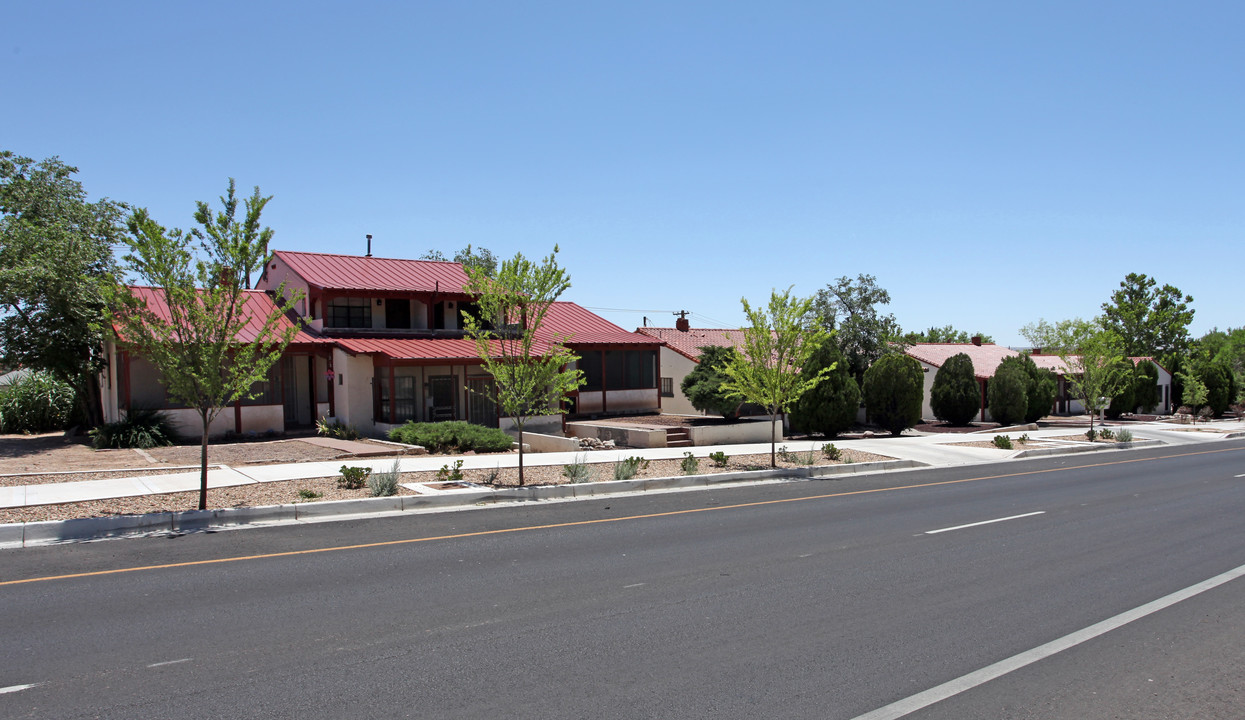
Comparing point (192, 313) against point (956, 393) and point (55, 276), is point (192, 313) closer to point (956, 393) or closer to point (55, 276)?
point (55, 276)

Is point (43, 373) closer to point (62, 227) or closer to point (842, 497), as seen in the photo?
point (62, 227)

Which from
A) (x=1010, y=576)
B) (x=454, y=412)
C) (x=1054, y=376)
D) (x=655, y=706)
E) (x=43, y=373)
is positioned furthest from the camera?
(x=1054, y=376)

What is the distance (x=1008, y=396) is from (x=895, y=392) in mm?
10468

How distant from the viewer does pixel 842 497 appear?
15.2m

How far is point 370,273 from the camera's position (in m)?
29.5

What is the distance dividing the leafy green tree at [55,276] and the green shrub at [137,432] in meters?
2.50

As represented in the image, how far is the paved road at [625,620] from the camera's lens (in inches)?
209

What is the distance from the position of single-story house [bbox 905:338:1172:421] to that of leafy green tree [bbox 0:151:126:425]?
3321cm

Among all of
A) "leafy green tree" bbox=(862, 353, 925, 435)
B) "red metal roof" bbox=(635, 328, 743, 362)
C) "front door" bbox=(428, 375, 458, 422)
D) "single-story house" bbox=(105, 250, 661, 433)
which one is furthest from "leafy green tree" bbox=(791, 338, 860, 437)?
"front door" bbox=(428, 375, 458, 422)

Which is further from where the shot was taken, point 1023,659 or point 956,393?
point 956,393

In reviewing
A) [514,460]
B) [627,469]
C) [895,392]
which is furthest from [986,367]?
[627,469]

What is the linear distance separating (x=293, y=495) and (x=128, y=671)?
7.71 m

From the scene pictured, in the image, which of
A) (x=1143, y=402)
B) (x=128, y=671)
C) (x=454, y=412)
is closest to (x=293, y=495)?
(x=128, y=671)

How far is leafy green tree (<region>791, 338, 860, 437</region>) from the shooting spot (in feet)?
97.9
